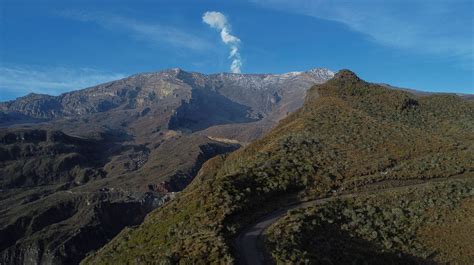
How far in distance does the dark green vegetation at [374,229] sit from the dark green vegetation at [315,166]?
4378 mm

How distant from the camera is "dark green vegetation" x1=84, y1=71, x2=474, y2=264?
43438mm

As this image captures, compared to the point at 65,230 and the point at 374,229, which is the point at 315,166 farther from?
the point at 65,230

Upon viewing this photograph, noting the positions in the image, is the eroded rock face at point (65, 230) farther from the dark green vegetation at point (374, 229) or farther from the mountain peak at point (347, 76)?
the dark green vegetation at point (374, 229)

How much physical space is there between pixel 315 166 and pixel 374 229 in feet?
50.8

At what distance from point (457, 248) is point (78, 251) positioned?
142 meters

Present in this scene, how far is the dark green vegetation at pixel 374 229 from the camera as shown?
130 ft

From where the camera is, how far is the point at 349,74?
109 meters

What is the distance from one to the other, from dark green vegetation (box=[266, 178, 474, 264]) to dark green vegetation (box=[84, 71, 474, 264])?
438cm

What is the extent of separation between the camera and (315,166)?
60188mm

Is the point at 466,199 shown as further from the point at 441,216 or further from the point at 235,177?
the point at 235,177

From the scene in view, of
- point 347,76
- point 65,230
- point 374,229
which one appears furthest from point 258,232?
point 65,230

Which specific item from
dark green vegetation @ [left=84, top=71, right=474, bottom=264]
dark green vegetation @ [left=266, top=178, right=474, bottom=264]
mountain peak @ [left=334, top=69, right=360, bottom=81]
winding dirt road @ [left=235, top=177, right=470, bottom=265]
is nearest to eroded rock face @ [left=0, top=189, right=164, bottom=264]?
dark green vegetation @ [left=84, top=71, right=474, bottom=264]

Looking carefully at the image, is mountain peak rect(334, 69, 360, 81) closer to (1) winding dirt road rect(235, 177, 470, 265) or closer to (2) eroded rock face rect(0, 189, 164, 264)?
(1) winding dirt road rect(235, 177, 470, 265)

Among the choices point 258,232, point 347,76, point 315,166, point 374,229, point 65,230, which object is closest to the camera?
point 258,232
